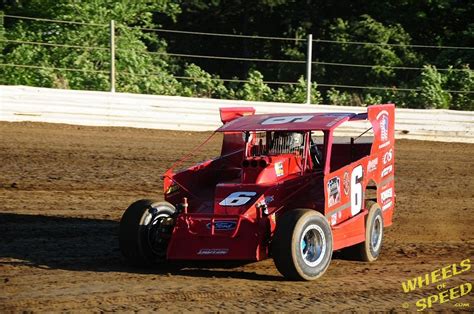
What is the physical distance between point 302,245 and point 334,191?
746 mm

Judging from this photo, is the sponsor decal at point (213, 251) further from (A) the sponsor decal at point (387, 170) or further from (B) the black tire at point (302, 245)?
(A) the sponsor decal at point (387, 170)

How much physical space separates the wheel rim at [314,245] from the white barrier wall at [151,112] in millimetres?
8130

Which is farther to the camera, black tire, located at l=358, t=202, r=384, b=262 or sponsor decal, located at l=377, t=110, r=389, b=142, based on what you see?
sponsor decal, located at l=377, t=110, r=389, b=142

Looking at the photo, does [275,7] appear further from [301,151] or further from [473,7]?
[301,151]

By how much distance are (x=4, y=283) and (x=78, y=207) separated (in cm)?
324

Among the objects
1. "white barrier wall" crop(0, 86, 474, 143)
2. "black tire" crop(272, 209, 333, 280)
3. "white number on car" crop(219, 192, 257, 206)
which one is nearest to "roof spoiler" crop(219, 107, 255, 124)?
"white number on car" crop(219, 192, 257, 206)

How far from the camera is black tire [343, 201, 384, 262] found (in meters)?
7.94

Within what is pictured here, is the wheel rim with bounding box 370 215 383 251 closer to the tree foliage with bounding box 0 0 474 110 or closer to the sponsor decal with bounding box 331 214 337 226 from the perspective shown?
the sponsor decal with bounding box 331 214 337 226

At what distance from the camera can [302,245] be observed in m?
7.05

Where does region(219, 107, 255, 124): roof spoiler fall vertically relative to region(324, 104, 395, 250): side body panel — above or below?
above

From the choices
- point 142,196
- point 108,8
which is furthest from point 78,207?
point 108,8

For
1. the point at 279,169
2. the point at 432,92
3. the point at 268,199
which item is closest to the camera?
the point at 268,199

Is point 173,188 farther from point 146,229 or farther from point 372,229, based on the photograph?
point 372,229

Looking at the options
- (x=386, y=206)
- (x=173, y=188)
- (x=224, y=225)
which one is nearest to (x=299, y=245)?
(x=224, y=225)
